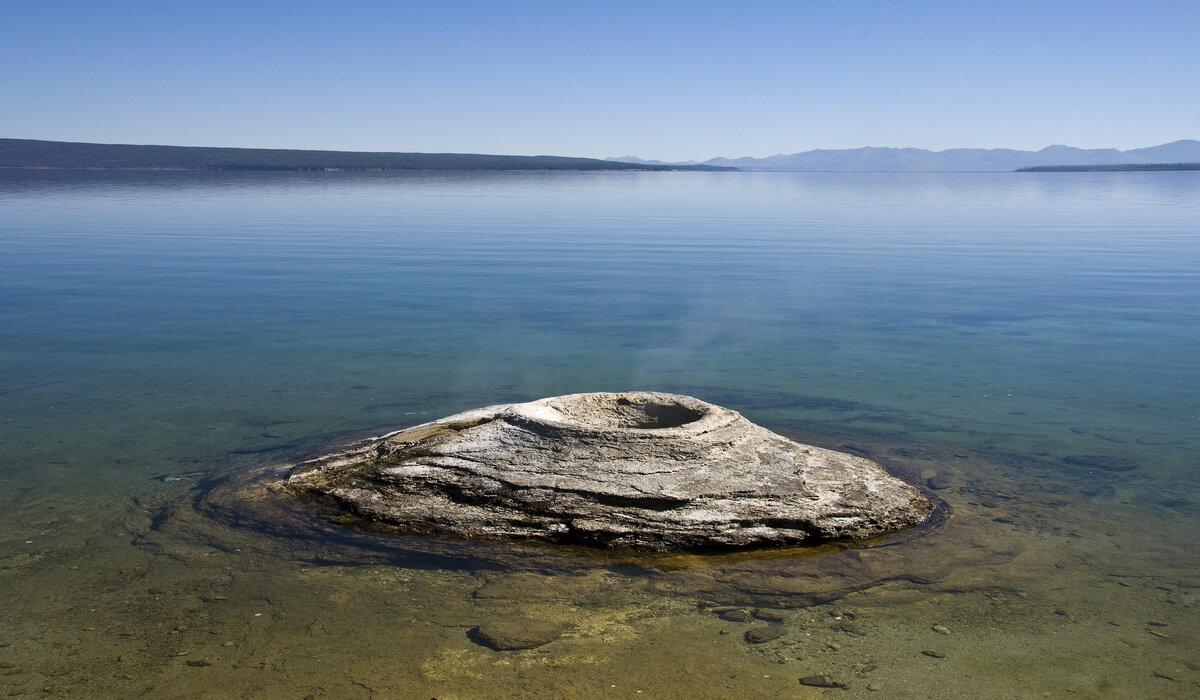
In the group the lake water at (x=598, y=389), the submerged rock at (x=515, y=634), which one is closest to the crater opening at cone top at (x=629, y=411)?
the lake water at (x=598, y=389)

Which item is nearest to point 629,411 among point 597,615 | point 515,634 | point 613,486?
point 613,486

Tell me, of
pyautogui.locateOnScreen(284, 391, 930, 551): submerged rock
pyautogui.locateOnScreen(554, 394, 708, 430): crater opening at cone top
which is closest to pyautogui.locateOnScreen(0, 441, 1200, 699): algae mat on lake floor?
pyautogui.locateOnScreen(284, 391, 930, 551): submerged rock

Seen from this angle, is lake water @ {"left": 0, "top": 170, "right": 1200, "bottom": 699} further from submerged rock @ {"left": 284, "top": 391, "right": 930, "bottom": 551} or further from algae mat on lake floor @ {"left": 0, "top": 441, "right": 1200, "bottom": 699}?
submerged rock @ {"left": 284, "top": 391, "right": 930, "bottom": 551}

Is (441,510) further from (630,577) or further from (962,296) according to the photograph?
(962,296)

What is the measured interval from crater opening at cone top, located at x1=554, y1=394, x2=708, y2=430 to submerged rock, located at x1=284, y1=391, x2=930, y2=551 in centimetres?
8

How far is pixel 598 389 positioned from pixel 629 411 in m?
2.77

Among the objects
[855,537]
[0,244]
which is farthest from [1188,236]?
[0,244]

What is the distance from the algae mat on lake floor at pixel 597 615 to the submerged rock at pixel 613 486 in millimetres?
265

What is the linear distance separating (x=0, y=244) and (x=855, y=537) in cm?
2698

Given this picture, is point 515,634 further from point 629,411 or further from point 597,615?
point 629,411

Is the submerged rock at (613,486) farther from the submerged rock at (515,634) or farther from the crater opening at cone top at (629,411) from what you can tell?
the submerged rock at (515,634)

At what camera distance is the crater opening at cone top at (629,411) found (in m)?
8.22

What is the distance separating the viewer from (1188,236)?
31.3 m

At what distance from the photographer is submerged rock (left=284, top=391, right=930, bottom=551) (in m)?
6.92
